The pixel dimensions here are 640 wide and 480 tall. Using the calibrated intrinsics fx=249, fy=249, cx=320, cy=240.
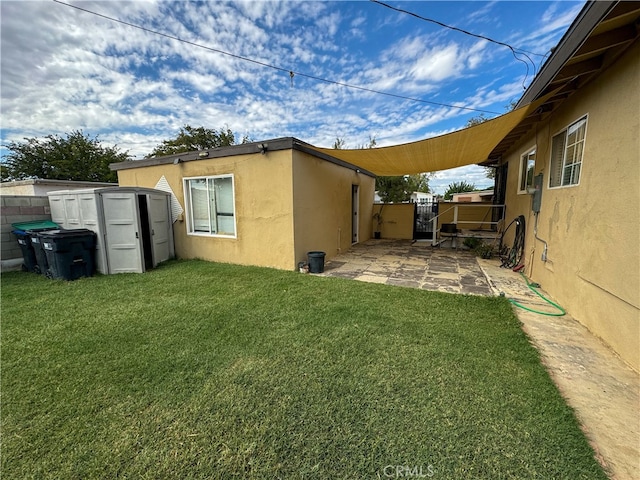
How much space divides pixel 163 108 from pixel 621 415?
15.1m

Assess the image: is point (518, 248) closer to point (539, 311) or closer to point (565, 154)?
point (565, 154)

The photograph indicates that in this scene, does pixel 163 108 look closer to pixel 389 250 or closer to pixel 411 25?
pixel 411 25

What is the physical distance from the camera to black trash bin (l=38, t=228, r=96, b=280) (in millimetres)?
5684

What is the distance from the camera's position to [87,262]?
6.06m

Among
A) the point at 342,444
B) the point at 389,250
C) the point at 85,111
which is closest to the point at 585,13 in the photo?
the point at 342,444

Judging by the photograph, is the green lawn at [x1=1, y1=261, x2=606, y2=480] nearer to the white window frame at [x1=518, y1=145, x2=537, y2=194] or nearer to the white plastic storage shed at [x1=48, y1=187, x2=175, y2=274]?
the white plastic storage shed at [x1=48, y1=187, x2=175, y2=274]

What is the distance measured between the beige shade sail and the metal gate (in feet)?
12.0

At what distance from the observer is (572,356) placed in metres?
2.75

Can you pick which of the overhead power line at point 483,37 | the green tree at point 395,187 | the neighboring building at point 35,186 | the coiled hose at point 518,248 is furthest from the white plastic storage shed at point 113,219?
the green tree at point 395,187

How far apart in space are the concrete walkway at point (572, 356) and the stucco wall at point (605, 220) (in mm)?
257

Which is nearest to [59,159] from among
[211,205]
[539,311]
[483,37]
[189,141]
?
[189,141]

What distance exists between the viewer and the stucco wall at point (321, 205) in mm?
6223

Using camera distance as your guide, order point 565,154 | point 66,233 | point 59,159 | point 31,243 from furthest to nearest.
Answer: point 59,159 → point 31,243 → point 66,233 → point 565,154

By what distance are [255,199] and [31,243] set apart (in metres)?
5.77
